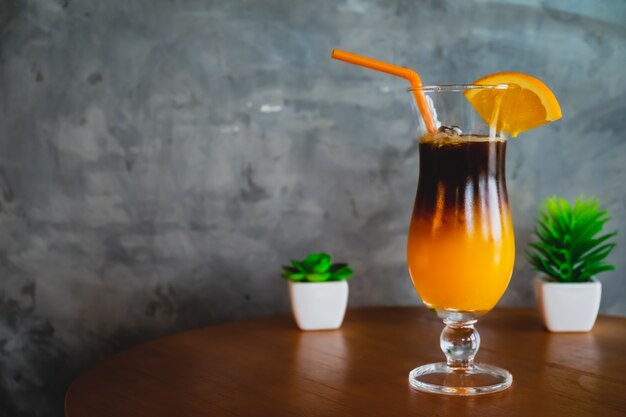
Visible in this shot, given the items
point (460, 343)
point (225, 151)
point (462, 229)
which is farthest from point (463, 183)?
point (225, 151)

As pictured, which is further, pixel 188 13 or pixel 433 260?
pixel 188 13

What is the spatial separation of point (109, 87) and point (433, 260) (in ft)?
3.01

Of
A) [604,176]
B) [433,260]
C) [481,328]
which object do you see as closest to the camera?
[433,260]

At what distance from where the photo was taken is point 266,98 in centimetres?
175

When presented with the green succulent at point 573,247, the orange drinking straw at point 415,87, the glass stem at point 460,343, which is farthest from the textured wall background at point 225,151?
the glass stem at point 460,343

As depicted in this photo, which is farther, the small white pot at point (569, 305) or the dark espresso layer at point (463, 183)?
the small white pot at point (569, 305)

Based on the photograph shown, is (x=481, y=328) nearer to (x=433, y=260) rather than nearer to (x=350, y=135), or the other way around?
(x=433, y=260)

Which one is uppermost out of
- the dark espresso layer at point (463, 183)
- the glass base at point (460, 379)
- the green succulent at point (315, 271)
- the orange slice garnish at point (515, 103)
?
the orange slice garnish at point (515, 103)

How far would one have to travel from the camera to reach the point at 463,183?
3.64 ft

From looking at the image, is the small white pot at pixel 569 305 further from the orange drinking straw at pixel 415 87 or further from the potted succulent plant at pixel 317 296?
the orange drinking straw at pixel 415 87

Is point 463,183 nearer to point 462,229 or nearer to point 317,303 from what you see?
point 462,229

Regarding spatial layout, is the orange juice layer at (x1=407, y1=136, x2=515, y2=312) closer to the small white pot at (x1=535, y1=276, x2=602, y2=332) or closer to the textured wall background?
the small white pot at (x1=535, y1=276, x2=602, y2=332)

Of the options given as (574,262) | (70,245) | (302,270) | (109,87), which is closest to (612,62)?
(574,262)

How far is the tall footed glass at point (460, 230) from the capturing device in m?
1.10
